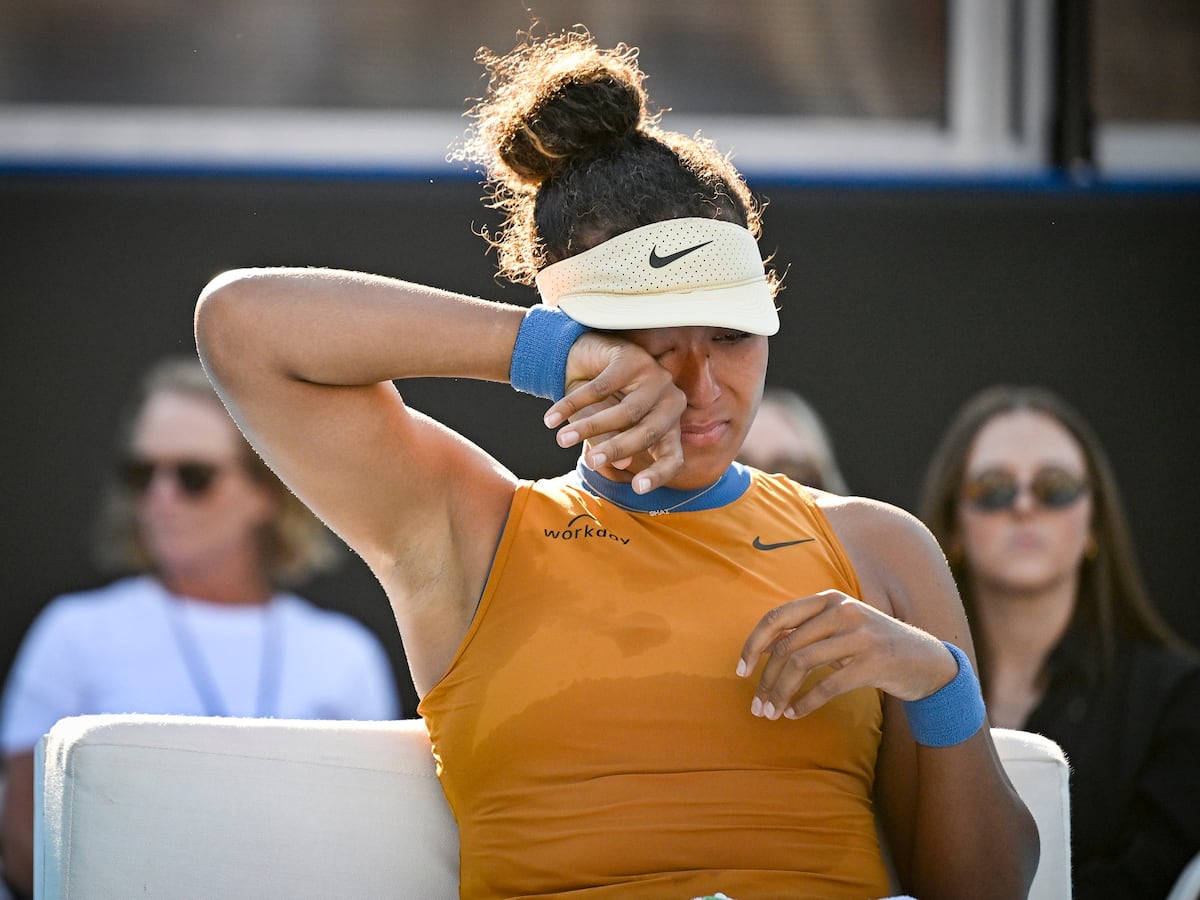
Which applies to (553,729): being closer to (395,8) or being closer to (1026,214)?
(1026,214)

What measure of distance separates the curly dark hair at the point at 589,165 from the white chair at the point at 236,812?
0.63 m

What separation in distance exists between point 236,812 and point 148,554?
159 cm

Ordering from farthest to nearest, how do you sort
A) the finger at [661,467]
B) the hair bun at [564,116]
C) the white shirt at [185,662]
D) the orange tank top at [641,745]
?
the white shirt at [185,662]
the hair bun at [564,116]
the orange tank top at [641,745]
the finger at [661,467]

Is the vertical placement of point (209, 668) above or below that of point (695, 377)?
below

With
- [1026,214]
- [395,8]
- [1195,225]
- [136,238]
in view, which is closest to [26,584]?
[136,238]

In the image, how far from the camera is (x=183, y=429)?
3.02m

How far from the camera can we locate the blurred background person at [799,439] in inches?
123

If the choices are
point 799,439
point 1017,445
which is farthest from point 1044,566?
point 799,439

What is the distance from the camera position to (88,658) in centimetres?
295

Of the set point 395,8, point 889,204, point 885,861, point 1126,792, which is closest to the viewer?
point 885,861

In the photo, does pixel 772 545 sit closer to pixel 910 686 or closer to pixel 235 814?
pixel 910 686

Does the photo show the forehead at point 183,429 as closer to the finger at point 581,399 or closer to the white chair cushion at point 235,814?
the white chair cushion at point 235,814

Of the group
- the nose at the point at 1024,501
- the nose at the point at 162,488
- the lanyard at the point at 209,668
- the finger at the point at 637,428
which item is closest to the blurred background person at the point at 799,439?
the nose at the point at 1024,501

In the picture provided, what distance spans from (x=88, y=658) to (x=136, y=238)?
92 centimetres
